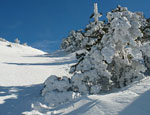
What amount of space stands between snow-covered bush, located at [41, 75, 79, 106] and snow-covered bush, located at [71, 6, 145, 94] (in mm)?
520

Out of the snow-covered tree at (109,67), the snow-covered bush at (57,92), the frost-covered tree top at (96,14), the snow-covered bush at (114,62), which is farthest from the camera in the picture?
the frost-covered tree top at (96,14)

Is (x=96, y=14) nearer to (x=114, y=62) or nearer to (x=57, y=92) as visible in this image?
(x=114, y=62)

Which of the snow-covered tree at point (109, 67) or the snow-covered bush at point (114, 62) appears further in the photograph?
the snow-covered bush at point (114, 62)

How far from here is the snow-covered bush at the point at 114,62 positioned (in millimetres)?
7209

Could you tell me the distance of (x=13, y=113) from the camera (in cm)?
585

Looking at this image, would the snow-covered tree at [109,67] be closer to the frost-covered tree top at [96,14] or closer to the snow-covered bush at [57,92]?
the snow-covered bush at [57,92]

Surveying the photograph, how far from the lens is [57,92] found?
716 cm

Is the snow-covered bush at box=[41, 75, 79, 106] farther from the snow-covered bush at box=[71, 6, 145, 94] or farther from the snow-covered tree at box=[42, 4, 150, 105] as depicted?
the snow-covered bush at box=[71, 6, 145, 94]

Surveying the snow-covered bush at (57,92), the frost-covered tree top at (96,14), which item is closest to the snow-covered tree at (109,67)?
the snow-covered bush at (57,92)

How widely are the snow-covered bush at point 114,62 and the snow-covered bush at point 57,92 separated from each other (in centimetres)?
52

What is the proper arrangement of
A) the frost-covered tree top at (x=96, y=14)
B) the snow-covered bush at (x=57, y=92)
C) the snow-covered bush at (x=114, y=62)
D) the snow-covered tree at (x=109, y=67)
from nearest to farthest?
1. the snow-covered bush at (x=57, y=92)
2. the snow-covered tree at (x=109, y=67)
3. the snow-covered bush at (x=114, y=62)
4. the frost-covered tree top at (x=96, y=14)

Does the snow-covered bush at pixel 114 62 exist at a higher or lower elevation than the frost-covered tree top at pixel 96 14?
lower

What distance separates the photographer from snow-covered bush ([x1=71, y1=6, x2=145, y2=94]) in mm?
7209

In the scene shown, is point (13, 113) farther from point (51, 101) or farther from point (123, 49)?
point (123, 49)
